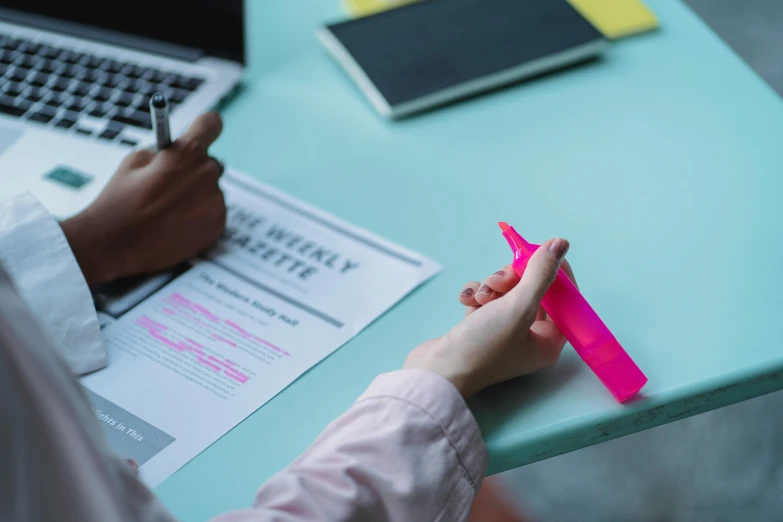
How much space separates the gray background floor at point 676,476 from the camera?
4.23 ft

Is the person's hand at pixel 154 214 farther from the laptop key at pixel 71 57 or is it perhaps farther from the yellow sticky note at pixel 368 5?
the yellow sticky note at pixel 368 5

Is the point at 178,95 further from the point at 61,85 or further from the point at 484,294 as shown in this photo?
the point at 484,294

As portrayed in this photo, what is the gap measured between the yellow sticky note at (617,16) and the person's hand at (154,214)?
514mm

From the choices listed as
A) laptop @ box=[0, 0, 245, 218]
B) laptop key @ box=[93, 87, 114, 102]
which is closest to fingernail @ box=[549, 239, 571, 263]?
laptop @ box=[0, 0, 245, 218]

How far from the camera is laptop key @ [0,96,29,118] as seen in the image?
34.2 inches

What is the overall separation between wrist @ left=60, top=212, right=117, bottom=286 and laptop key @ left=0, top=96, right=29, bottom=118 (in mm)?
238

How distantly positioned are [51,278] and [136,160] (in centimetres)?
14

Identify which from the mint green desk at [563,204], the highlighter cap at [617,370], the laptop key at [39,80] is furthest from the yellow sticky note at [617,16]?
the laptop key at [39,80]

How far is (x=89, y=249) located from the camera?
27.4 inches

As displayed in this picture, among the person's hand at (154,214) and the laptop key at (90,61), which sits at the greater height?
the laptop key at (90,61)

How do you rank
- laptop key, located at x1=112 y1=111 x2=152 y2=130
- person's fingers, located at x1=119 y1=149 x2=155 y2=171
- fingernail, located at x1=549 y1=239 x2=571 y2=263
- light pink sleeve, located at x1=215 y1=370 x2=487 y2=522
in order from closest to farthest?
light pink sleeve, located at x1=215 y1=370 x2=487 y2=522
fingernail, located at x1=549 y1=239 x2=571 y2=263
person's fingers, located at x1=119 y1=149 x2=155 y2=171
laptop key, located at x1=112 y1=111 x2=152 y2=130

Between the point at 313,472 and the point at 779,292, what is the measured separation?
0.40 meters

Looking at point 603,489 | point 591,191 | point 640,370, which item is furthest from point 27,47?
point 603,489

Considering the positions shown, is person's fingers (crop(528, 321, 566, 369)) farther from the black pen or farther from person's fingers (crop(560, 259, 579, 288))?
the black pen
